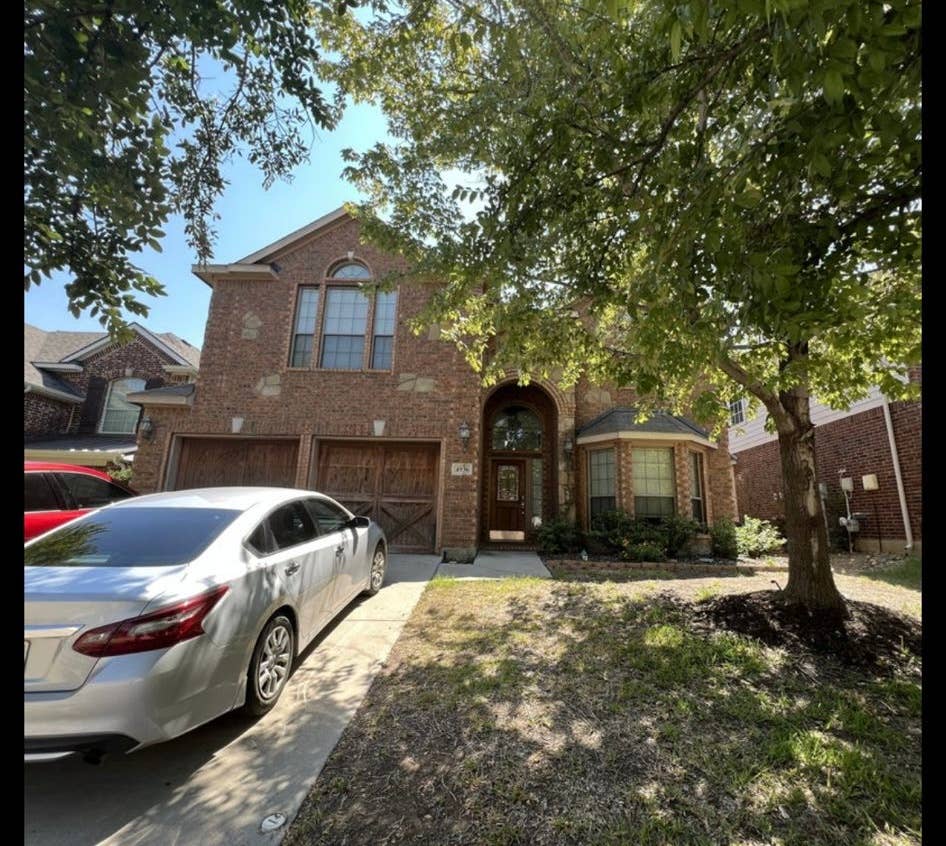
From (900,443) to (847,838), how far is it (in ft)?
37.8

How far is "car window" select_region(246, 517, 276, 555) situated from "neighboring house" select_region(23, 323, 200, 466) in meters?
11.4

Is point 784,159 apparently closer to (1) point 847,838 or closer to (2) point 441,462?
(1) point 847,838

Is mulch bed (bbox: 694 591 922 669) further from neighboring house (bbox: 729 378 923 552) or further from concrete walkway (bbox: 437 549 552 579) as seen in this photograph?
neighboring house (bbox: 729 378 923 552)

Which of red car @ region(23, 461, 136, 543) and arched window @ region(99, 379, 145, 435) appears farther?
arched window @ region(99, 379, 145, 435)

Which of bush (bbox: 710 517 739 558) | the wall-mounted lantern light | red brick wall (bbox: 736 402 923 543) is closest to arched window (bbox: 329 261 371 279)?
the wall-mounted lantern light

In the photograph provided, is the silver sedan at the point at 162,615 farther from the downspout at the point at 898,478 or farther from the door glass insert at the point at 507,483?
the downspout at the point at 898,478

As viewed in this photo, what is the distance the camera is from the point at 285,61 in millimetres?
2621

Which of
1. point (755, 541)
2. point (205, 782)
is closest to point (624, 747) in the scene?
point (205, 782)

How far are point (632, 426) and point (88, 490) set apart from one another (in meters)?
9.92

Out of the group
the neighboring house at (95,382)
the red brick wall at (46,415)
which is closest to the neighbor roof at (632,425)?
the neighboring house at (95,382)

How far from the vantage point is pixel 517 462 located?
1172cm

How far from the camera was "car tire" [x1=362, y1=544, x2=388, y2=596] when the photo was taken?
5699mm

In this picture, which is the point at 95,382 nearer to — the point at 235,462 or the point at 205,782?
the point at 235,462

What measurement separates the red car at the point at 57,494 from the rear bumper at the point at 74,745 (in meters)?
3.97
